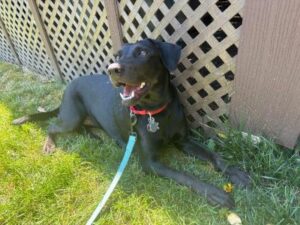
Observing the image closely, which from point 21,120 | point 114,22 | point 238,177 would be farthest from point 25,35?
point 238,177

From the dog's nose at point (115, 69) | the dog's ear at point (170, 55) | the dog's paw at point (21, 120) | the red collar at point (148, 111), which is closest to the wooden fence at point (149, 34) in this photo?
the dog's ear at point (170, 55)

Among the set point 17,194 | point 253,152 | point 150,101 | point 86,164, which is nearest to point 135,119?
point 150,101

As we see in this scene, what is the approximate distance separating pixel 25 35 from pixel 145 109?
272 cm

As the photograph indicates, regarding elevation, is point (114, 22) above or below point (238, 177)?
above

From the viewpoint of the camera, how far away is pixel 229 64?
236 cm

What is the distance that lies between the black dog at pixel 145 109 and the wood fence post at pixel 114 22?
0.38 m

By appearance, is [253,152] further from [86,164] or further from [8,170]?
[8,170]

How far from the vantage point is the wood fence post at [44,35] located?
387 centimetres

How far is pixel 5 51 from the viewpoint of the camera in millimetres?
5398

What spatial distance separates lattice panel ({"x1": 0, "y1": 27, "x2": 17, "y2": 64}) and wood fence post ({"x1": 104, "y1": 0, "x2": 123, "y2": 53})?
2666 millimetres

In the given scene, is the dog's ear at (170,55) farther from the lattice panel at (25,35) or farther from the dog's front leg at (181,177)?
the lattice panel at (25,35)

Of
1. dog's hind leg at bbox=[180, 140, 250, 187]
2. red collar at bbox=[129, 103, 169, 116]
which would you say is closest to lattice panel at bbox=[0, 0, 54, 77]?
red collar at bbox=[129, 103, 169, 116]

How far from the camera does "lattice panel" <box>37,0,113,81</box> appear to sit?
129 inches

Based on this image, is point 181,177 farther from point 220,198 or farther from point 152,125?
point 152,125
